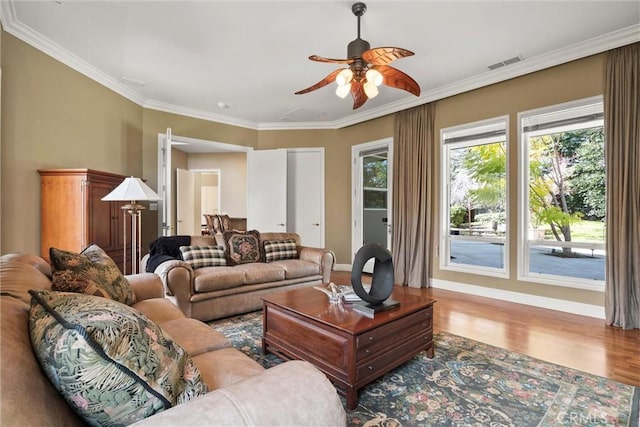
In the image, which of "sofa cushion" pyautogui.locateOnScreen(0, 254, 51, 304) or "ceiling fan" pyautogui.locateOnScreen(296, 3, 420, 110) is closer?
"sofa cushion" pyautogui.locateOnScreen(0, 254, 51, 304)

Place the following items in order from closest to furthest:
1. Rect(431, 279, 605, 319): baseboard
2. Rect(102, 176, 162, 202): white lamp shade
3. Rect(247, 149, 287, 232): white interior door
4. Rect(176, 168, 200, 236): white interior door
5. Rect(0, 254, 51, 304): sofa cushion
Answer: Rect(0, 254, 51, 304): sofa cushion
Rect(102, 176, 162, 202): white lamp shade
Rect(431, 279, 605, 319): baseboard
Rect(247, 149, 287, 232): white interior door
Rect(176, 168, 200, 236): white interior door

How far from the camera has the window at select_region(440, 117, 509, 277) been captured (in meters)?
4.08

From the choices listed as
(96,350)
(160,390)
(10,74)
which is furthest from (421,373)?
(10,74)

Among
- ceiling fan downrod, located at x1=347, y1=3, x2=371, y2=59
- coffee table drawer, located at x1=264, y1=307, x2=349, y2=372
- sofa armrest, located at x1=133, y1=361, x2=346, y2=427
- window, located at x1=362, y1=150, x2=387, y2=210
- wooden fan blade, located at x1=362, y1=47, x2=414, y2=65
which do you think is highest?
ceiling fan downrod, located at x1=347, y1=3, x2=371, y2=59

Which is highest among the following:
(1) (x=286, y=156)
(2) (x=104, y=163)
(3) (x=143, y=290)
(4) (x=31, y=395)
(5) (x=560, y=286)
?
(1) (x=286, y=156)

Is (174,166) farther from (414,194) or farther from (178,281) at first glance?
(414,194)

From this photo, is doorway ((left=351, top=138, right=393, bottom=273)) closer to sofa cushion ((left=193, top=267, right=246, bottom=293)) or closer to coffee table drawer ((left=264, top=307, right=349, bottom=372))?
sofa cushion ((left=193, top=267, right=246, bottom=293))

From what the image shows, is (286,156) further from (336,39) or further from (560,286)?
(560,286)

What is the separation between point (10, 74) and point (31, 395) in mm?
3574

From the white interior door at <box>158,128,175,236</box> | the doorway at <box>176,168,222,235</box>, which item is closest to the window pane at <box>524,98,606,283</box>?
the white interior door at <box>158,128,175,236</box>

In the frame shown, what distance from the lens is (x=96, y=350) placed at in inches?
29.0

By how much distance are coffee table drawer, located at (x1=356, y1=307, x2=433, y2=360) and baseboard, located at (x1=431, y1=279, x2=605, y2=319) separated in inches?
85.8

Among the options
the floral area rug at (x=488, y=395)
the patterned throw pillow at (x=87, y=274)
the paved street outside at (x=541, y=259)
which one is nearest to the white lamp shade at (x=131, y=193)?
the patterned throw pillow at (x=87, y=274)

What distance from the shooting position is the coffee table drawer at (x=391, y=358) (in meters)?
1.84
